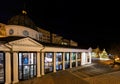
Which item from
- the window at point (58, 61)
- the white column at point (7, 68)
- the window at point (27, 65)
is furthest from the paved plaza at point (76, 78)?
the window at point (58, 61)

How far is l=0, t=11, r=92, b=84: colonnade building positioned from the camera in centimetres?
1558

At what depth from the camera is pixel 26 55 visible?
1814cm

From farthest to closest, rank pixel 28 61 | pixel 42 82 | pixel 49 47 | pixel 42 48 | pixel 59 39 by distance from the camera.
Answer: pixel 59 39 < pixel 49 47 < pixel 42 48 < pixel 28 61 < pixel 42 82

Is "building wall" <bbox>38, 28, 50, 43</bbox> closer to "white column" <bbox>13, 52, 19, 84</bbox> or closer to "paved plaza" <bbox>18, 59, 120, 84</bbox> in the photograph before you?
Answer: "paved plaza" <bbox>18, 59, 120, 84</bbox>

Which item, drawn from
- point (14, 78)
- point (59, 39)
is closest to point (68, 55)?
point (14, 78)

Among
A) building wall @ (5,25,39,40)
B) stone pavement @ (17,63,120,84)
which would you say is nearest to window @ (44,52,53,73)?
stone pavement @ (17,63,120,84)

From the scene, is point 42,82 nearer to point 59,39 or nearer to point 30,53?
point 30,53

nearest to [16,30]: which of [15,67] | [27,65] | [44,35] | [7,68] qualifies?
[27,65]

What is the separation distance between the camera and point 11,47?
15945 millimetres

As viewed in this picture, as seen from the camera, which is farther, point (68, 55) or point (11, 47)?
point (68, 55)

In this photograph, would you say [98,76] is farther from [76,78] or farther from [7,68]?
[7,68]

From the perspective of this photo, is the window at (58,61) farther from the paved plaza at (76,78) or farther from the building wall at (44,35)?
the building wall at (44,35)

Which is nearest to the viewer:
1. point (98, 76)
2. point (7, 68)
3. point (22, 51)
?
point (7, 68)

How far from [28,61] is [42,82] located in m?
3.64
